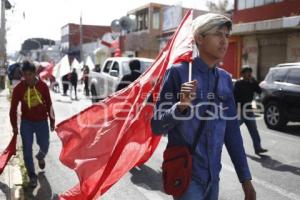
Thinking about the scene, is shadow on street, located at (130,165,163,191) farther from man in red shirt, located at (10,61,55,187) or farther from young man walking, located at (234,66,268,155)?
young man walking, located at (234,66,268,155)

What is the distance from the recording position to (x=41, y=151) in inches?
255

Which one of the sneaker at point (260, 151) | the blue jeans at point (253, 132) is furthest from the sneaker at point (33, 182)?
the sneaker at point (260, 151)

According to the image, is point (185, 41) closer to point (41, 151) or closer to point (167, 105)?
point (167, 105)

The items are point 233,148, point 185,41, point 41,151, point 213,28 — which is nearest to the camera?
point 213,28

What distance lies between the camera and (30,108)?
6012mm

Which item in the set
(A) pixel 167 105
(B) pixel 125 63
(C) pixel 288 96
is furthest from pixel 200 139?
(B) pixel 125 63

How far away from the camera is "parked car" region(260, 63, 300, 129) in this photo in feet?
37.8

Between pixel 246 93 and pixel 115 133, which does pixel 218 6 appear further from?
pixel 115 133

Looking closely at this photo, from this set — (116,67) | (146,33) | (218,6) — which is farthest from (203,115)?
(146,33)

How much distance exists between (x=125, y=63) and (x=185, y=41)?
1061 centimetres

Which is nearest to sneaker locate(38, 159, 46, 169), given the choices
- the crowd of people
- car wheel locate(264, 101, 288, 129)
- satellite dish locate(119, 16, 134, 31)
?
the crowd of people

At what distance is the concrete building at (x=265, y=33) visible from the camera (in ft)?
70.9

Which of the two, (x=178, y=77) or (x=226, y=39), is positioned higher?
(x=226, y=39)

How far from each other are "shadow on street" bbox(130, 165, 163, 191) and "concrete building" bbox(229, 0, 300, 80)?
579 inches
